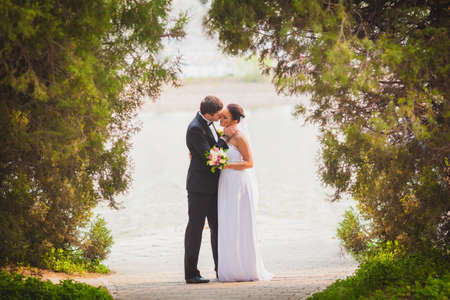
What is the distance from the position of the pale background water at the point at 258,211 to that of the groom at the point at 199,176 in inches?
29.0

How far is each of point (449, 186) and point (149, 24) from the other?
3.56 metres

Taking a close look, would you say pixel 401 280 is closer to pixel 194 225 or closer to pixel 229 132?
pixel 194 225

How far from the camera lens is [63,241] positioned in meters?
8.71

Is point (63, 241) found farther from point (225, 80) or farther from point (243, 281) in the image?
point (225, 80)

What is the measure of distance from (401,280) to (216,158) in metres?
2.48

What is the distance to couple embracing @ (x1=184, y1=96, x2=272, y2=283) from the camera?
290 inches

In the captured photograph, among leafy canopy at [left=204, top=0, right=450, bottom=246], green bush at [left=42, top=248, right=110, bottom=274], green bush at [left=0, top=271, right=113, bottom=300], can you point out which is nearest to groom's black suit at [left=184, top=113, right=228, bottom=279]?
leafy canopy at [left=204, top=0, right=450, bottom=246]

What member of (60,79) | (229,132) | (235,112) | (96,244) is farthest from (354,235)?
(60,79)

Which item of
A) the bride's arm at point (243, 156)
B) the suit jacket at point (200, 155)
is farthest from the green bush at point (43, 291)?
the bride's arm at point (243, 156)


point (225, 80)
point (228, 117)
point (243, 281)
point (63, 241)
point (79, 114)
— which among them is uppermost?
point (225, 80)

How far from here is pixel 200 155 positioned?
7.25 m

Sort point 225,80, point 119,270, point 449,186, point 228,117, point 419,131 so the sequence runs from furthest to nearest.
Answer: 1. point 225,80
2. point 119,270
3. point 228,117
4. point 449,186
5. point 419,131

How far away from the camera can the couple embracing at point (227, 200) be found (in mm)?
7367

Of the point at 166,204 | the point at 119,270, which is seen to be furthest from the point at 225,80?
the point at 119,270
